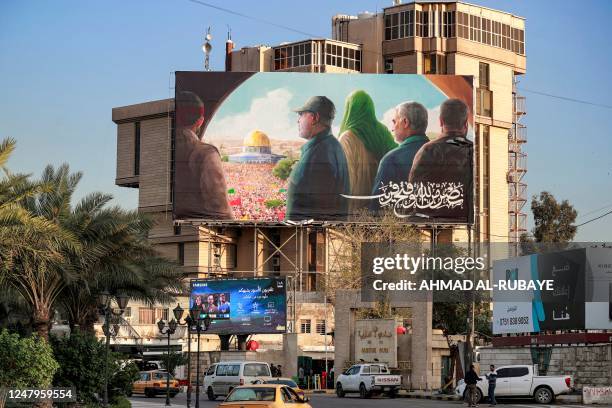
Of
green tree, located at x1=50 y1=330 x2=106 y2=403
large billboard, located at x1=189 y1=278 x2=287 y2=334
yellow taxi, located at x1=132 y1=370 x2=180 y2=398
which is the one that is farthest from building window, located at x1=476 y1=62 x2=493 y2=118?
green tree, located at x1=50 y1=330 x2=106 y2=403

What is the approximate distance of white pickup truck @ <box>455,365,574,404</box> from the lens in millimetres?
42594

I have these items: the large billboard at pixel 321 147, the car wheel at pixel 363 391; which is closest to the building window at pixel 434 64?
the large billboard at pixel 321 147

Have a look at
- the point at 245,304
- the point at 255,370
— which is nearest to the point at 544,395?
the point at 255,370

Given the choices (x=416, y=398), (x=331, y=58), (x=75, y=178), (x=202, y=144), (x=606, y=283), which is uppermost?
(x=331, y=58)

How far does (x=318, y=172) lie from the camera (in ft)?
263

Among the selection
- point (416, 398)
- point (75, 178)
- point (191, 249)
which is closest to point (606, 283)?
point (416, 398)

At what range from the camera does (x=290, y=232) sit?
93.1 metres

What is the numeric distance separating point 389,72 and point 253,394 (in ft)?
248

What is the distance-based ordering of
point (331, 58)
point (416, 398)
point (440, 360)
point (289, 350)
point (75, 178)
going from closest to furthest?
1. point (75, 178)
2. point (416, 398)
3. point (440, 360)
4. point (289, 350)
5. point (331, 58)

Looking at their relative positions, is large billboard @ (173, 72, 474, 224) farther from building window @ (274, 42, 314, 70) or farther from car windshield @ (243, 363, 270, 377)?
car windshield @ (243, 363, 270, 377)

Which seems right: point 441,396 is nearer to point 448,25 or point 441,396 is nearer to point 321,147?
point 321,147

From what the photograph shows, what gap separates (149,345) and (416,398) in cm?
3837

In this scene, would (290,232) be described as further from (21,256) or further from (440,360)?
(21,256)

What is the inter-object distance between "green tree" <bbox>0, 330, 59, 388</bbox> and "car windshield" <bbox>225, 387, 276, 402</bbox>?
19.3ft
